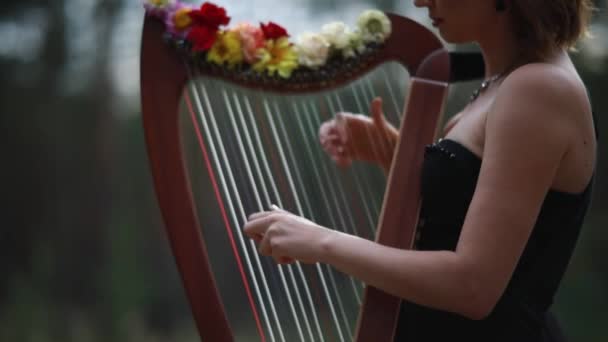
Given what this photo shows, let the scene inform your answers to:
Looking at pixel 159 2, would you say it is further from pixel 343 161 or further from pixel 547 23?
pixel 547 23

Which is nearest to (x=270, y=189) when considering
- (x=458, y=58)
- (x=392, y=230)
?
(x=392, y=230)

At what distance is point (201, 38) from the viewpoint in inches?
42.6

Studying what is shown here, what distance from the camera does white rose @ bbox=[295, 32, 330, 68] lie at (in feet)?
3.76

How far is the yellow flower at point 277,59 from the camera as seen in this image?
1.12 metres

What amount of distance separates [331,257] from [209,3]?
1.43 ft

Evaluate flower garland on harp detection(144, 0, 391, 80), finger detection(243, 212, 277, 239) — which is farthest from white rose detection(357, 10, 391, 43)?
finger detection(243, 212, 277, 239)

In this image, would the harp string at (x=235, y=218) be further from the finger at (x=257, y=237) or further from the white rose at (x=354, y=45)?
the white rose at (x=354, y=45)

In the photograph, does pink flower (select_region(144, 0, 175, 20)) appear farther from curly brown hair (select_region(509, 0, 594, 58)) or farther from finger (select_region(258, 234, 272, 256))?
curly brown hair (select_region(509, 0, 594, 58))

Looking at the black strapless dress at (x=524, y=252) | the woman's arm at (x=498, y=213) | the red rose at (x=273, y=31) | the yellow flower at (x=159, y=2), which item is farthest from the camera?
the red rose at (x=273, y=31)

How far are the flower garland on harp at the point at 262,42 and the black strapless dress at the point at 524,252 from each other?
0.25 meters

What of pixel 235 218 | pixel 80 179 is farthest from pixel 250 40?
pixel 80 179

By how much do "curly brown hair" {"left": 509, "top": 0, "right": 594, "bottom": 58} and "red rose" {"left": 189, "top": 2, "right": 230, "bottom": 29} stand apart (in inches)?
16.5

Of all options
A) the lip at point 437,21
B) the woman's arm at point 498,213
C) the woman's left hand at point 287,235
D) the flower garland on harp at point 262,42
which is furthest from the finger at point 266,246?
the lip at point 437,21

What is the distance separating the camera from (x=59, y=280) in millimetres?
2918
